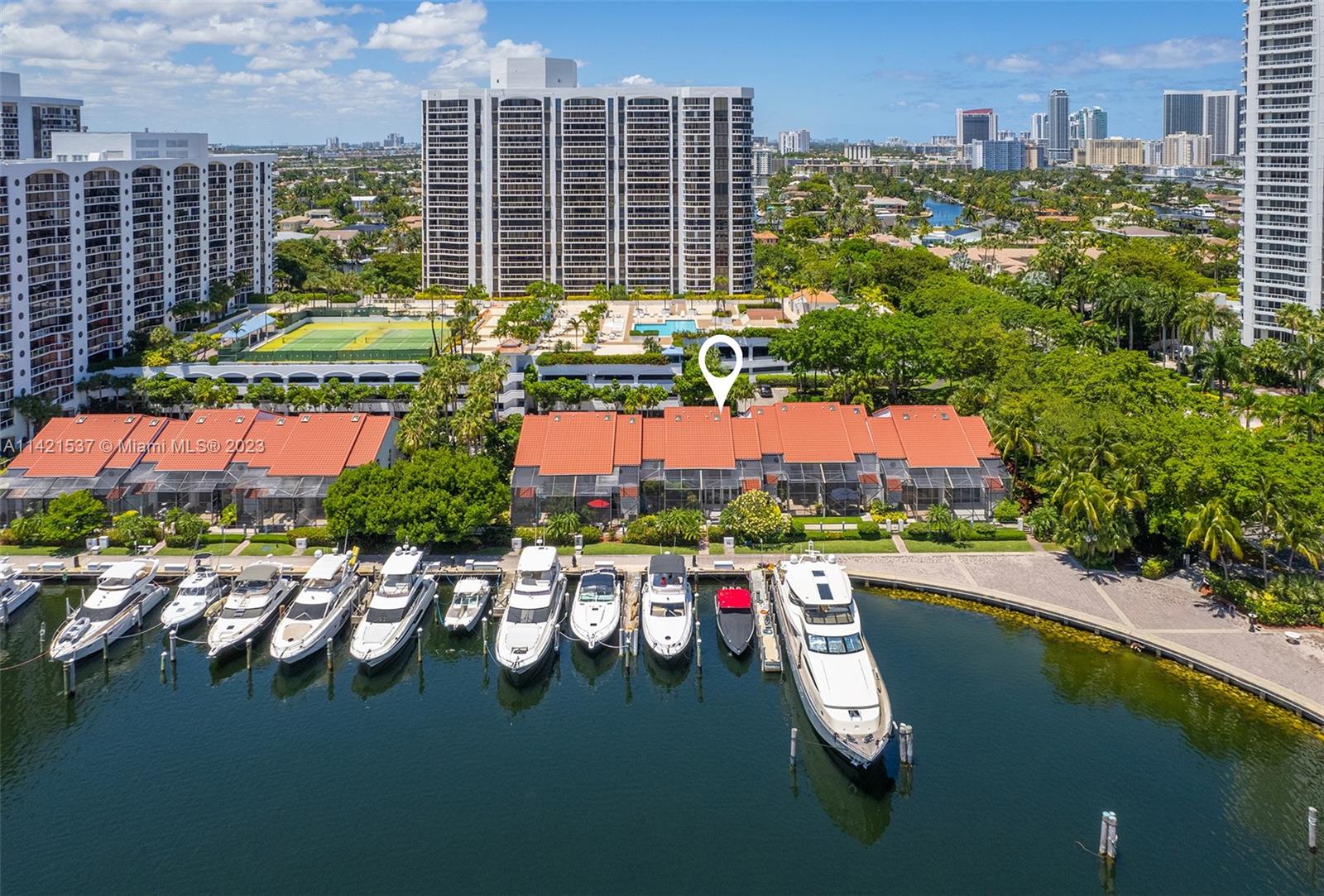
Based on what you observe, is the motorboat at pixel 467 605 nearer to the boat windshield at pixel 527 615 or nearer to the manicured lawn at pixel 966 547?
the boat windshield at pixel 527 615

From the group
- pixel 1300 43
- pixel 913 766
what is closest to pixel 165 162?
pixel 913 766

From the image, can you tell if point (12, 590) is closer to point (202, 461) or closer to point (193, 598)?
point (193, 598)

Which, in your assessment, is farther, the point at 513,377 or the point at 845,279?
the point at 845,279

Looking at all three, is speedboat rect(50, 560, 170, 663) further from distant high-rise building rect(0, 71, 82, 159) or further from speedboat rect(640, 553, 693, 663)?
distant high-rise building rect(0, 71, 82, 159)

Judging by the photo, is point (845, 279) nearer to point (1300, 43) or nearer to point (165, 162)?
point (1300, 43)

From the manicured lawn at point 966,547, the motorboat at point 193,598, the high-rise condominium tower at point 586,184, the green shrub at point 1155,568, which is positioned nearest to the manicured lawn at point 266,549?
the motorboat at point 193,598

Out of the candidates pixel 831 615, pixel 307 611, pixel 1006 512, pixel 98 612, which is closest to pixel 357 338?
pixel 98 612
